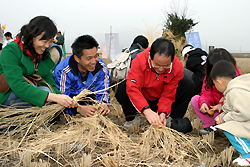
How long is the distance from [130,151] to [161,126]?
451 mm

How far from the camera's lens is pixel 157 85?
2291 millimetres

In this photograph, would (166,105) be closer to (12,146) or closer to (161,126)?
(161,126)

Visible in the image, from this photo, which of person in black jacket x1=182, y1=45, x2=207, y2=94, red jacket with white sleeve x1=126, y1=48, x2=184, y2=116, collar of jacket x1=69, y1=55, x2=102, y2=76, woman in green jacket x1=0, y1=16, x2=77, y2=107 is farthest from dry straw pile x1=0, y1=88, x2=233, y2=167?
person in black jacket x1=182, y1=45, x2=207, y2=94

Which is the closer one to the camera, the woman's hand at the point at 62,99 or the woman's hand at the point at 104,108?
the woman's hand at the point at 62,99

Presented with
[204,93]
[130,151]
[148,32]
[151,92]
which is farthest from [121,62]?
[148,32]

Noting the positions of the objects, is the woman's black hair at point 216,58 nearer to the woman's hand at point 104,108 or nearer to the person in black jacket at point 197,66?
the person in black jacket at point 197,66

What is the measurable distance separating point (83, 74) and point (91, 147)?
1073mm

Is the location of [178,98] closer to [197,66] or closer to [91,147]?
[91,147]

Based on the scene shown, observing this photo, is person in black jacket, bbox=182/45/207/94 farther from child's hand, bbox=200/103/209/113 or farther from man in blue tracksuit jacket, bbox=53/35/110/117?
man in blue tracksuit jacket, bbox=53/35/110/117

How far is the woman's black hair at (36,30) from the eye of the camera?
2.00 metres

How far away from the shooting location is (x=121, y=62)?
2.97 m

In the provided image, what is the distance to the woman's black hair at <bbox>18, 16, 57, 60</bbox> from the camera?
1997 mm

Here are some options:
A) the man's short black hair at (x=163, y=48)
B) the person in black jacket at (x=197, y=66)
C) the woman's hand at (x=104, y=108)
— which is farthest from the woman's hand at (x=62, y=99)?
the person in black jacket at (x=197, y=66)

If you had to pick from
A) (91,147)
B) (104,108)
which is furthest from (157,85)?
(91,147)
